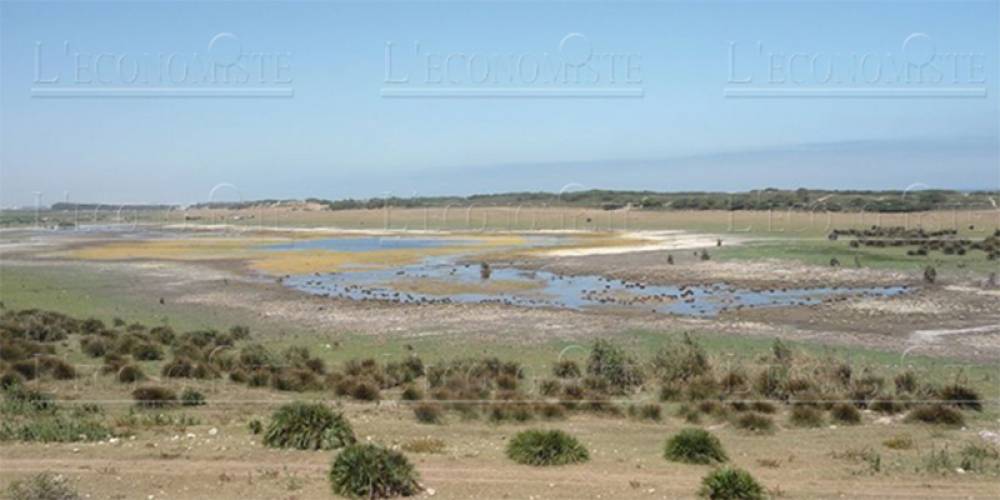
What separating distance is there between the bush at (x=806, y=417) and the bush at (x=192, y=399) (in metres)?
9.84

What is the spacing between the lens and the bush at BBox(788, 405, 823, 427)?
14.6m

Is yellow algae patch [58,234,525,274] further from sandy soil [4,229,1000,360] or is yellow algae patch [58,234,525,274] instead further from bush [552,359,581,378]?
bush [552,359,581,378]

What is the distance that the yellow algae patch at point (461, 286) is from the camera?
36.6 metres

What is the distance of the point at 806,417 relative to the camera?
1463 centimetres

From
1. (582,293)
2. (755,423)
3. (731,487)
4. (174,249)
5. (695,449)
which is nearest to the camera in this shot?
(731,487)

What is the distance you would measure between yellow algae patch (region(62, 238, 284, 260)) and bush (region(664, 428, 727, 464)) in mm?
45958

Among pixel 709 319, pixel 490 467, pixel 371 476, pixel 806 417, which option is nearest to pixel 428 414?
pixel 490 467

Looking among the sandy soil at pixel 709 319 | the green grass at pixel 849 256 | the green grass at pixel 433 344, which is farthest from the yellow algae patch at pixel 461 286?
the green grass at pixel 849 256

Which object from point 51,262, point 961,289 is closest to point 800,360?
point 961,289

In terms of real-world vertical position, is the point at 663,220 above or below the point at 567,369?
above

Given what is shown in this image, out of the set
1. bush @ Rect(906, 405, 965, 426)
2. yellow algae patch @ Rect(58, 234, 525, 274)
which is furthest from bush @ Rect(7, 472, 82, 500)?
yellow algae patch @ Rect(58, 234, 525, 274)

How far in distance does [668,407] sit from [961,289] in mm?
22027

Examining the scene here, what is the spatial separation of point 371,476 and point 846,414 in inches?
327

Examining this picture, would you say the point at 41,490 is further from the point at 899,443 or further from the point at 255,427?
the point at 899,443
